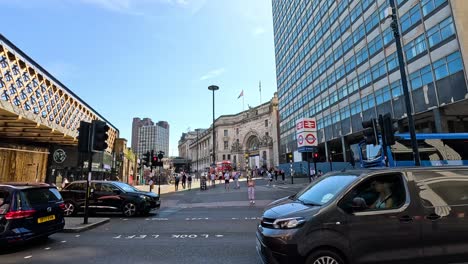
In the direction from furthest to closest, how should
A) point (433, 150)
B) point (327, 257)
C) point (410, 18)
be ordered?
point (410, 18)
point (433, 150)
point (327, 257)

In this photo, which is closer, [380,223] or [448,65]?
[380,223]

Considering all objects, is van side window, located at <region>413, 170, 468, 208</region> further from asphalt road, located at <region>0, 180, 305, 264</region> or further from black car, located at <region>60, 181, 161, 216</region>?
black car, located at <region>60, 181, 161, 216</region>

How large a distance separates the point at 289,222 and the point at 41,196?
663 cm

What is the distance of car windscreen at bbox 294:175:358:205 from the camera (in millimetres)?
4713

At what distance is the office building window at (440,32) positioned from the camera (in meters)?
24.3

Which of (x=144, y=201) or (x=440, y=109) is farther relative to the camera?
(x=440, y=109)

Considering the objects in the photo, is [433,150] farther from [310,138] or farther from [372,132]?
[310,138]

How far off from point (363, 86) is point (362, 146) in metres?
20.8

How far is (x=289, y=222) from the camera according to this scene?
4.37m

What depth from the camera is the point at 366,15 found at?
3616 centimetres

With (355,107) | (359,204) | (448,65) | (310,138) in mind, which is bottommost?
(359,204)

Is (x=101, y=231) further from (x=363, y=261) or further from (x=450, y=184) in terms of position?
(x=450, y=184)

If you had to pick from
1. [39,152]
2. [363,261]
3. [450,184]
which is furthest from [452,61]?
[39,152]

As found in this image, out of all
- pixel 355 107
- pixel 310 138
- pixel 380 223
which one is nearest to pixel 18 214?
pixel 380 223
